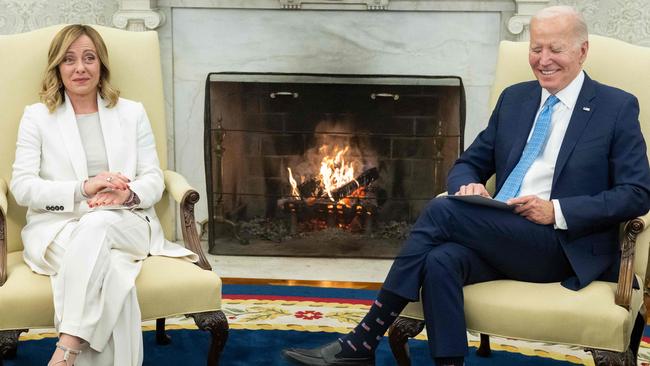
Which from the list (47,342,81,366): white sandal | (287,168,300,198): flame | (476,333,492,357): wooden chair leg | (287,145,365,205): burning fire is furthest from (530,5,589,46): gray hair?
(287,168,300,198): flame

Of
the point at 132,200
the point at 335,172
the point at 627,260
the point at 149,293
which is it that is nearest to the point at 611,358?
the point at 627,260

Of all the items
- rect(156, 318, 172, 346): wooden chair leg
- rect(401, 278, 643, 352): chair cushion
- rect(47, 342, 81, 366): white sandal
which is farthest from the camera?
rect(156, 318, 172, 346): wooden chair leg

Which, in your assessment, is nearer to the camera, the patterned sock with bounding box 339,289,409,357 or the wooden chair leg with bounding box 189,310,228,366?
the patterned sock with bounding box 339,289,409,357

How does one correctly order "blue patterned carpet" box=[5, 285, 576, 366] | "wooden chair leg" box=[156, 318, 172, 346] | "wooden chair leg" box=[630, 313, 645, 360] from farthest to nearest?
1. "wooden chair leg" box=[156, 318, 172, 346]
2. "blue patterned carpet" box=[5, 285, 576, 366]
3. "wooden chair leg" box=[630, 313, 645, 360]

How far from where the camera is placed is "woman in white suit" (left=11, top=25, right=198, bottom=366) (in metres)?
2.54

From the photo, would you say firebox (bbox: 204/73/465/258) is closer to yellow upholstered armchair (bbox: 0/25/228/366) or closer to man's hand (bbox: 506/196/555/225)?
yellow upholstered armchair (bbox: 0/25/228/366)

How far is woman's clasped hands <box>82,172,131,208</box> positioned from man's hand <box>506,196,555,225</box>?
1.19 meters

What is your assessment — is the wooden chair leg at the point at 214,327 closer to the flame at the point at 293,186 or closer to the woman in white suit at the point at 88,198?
the woman in white suit at the point at 88,198

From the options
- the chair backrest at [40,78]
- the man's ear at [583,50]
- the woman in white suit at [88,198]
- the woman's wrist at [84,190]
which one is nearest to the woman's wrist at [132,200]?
the woman in white suit at [88,198]

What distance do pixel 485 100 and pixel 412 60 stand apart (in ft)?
1.39

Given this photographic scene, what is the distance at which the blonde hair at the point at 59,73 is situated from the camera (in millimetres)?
2971

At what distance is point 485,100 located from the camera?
459 cm

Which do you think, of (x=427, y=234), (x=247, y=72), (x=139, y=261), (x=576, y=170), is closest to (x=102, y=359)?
(x=139, y=261)

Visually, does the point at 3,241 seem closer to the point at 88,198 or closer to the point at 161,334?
the point at 88,198
